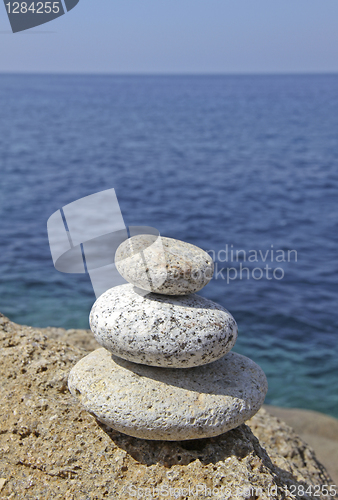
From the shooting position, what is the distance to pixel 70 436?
4.02 meters

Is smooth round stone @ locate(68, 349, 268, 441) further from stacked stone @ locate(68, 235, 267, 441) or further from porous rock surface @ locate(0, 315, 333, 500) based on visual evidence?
porous rock surface @ locate(0, 315, 333, 500)

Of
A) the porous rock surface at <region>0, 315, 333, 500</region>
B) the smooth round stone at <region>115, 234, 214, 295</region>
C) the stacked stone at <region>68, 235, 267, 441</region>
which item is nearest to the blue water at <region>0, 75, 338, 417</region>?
the porous rock surface at <region>0, 315, 333, 500</region>

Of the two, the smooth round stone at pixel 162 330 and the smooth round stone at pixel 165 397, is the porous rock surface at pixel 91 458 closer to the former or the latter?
the smooth round stone at pixel 165 397

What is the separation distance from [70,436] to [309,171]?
2410 centimetres

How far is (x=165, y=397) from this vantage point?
12.4 feet

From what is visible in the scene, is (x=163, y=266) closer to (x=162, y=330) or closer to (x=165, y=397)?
(x=162, y=330)

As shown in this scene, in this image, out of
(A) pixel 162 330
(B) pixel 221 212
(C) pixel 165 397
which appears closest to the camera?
(A) pixel 162 330

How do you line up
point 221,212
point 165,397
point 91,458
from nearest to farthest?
1. point 165,397
2. point 91,458
3. point 221,212

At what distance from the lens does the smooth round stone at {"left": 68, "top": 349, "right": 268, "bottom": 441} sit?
12.1 feet

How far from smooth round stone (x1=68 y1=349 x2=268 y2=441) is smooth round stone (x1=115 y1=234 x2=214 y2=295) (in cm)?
75

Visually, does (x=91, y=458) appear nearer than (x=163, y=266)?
No

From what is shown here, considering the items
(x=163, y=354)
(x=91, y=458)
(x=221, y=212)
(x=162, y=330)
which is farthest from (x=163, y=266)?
A: (x=221, y=212)

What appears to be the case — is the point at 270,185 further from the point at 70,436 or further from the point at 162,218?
the point at 70,436

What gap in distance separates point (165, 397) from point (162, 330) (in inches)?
22.5
